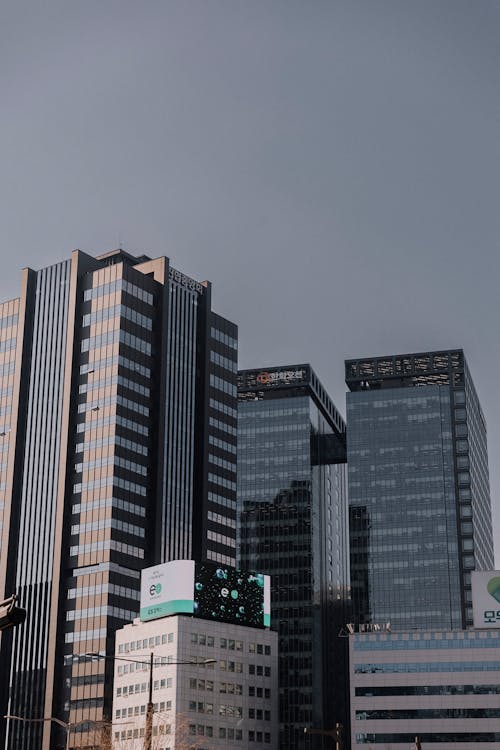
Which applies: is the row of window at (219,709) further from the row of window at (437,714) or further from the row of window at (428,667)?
the row of window at (428,667)

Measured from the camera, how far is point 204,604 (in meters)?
184

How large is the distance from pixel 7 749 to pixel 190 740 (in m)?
42.5

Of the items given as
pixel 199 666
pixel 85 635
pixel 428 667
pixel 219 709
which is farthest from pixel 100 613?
pixel 428 667

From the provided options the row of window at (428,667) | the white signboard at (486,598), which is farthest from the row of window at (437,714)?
the white signboard at (486,598)

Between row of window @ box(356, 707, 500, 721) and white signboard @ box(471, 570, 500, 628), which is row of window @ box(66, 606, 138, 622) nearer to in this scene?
row of window @ box(356, 707, 500, 721)

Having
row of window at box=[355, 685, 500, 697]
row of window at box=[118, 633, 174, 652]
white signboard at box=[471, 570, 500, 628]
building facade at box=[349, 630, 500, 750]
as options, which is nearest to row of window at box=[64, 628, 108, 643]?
row of window at box=[118, 633, 174, 652]

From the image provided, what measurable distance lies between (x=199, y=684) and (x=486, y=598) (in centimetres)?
5126

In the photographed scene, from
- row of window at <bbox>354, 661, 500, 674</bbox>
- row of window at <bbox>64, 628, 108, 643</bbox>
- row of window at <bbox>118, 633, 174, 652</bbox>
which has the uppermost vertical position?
row of window at <bbox>64, 628, 108, 643</bbox>

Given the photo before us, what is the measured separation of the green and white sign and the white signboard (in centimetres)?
4805

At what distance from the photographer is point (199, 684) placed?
17688 centimetres

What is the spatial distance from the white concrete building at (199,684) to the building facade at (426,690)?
617 inches

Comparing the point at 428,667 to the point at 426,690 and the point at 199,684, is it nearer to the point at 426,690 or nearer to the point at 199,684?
the point at 426,690

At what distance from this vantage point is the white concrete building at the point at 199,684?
572 feet

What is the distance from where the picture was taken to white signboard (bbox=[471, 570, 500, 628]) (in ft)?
617
